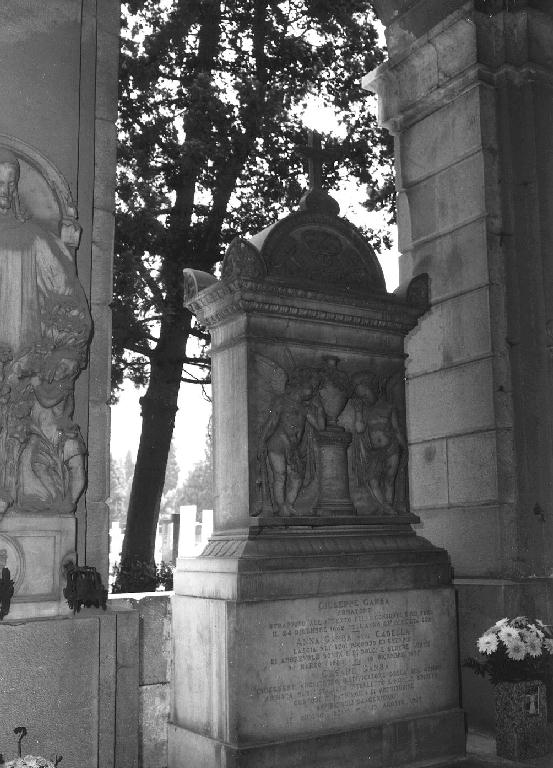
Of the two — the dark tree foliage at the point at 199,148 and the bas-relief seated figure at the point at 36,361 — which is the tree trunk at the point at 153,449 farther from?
the bas-relief seated figure at the point at 36,361

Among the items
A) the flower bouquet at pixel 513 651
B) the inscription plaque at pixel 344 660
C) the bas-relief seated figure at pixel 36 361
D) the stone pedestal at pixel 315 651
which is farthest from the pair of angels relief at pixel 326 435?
the bas-relief seated figure at pixel 36 361

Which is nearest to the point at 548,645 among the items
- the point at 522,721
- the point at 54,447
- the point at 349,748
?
the point at 522,721

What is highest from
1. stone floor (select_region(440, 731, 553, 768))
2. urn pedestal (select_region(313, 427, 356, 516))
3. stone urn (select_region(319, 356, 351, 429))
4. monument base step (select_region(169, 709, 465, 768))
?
stone urn (select_region(319, 356, 351, 429))

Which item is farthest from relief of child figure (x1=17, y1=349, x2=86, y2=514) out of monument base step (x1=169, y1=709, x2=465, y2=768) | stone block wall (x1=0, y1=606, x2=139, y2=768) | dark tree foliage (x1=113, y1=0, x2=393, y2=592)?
dark tree foliage (x1=113, y1=0, x2=393, y2=592)

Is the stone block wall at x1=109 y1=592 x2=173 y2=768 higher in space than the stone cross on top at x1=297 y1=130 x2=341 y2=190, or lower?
lower

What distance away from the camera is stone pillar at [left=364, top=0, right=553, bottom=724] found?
7801mm

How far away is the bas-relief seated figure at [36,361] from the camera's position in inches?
227

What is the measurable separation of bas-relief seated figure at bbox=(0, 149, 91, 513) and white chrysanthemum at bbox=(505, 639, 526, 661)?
11.4ft

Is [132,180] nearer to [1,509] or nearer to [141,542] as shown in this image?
[141,542]

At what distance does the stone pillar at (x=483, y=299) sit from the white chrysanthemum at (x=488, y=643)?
582 mm

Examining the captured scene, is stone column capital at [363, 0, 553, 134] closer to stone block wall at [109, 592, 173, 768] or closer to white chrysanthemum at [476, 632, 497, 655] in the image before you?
white chrysanthemum at [476, 632, 497, 655]

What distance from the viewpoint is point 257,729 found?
19.6 feet

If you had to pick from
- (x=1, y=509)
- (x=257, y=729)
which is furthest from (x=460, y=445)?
(x=1, y=509)

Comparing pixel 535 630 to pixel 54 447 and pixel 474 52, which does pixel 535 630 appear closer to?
pixel 54 447
